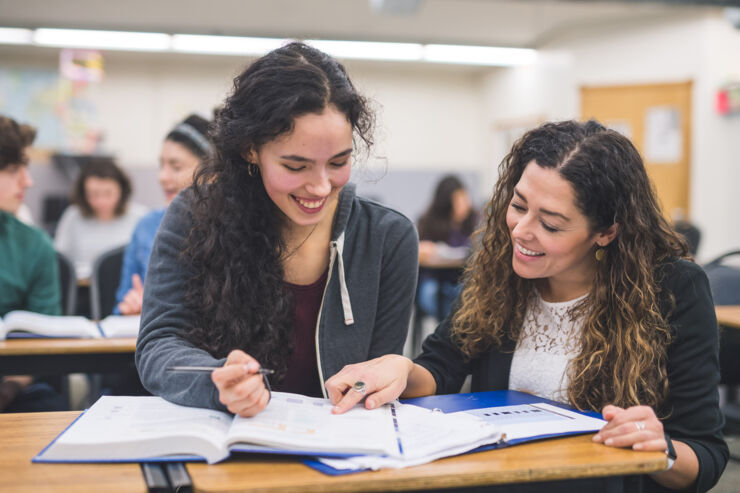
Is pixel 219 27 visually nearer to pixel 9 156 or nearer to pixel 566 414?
pixel 9 156

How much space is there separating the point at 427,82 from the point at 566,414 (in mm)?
8036

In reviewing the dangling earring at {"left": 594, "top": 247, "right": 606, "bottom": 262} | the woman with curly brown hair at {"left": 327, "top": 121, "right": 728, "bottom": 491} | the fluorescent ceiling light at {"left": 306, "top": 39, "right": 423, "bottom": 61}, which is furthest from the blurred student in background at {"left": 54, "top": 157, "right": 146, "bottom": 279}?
the dangling earring at {"left": 594, "top": 247, "right": 606, "bottom": 262}

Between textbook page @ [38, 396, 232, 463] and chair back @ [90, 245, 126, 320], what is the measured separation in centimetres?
179

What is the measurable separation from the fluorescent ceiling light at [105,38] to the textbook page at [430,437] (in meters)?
6.16

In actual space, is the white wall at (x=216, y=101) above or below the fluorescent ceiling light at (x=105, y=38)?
below

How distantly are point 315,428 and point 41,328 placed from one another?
4.10 ft

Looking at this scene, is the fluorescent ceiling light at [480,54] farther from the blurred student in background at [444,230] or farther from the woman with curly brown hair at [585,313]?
the woman with curly brown hair at [585,313]

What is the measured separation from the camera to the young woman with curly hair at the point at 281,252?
4.04ft

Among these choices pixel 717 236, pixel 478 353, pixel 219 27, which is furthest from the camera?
pixel 219 27

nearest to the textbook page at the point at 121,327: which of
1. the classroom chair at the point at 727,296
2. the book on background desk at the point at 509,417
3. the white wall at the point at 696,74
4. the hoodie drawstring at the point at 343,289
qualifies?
the hoodie drawstring at the point at 343,289

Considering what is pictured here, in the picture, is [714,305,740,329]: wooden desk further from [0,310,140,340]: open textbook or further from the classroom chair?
[0,310,140,340]: open textbook

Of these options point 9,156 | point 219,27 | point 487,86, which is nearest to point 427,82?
point 487,86

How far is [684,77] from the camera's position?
5.91 m

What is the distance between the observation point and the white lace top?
1335 mm
